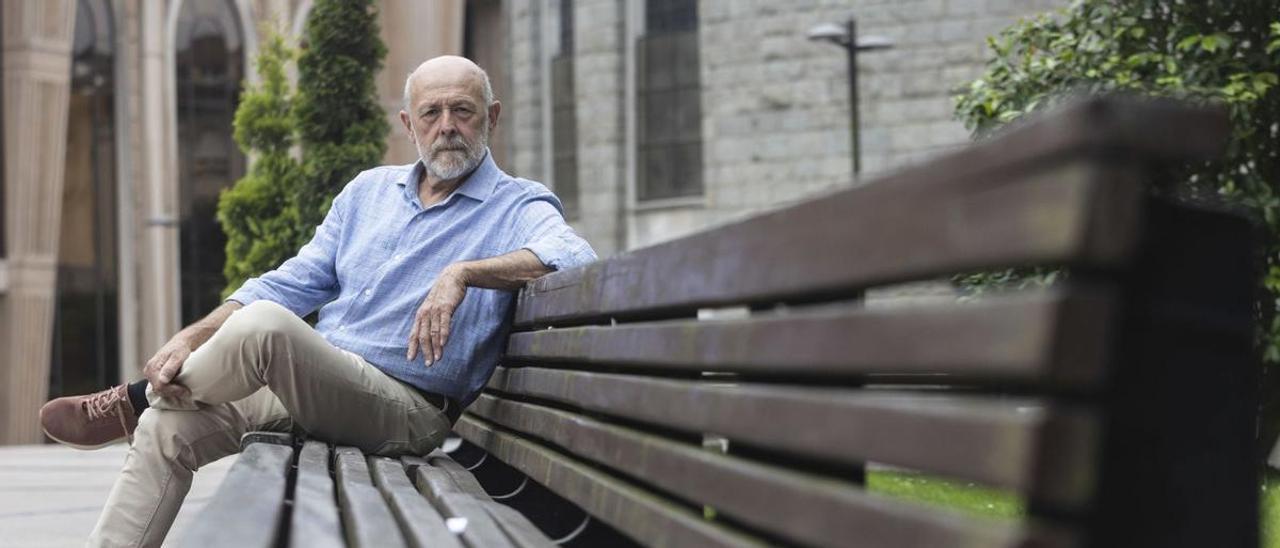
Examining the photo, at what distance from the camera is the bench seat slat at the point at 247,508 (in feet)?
9.05

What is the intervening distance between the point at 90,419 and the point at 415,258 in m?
1.02

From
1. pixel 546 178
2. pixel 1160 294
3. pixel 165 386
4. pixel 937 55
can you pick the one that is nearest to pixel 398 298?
pixel 165 386

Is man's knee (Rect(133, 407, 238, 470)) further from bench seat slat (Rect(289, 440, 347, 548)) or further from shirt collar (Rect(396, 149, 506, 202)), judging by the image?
shirt collar (Rect(396, 149, 506, 202))

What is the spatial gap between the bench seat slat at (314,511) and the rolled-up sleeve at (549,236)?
0.98m

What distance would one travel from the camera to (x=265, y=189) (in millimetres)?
18609

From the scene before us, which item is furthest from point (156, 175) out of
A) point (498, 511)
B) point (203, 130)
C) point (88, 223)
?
point (498, 511)

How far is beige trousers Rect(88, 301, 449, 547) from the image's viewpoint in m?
4.77

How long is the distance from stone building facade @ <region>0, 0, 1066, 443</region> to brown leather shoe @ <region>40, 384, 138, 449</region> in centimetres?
2198

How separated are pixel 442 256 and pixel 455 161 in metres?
0.28

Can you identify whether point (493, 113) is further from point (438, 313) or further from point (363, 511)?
point (363, 511)

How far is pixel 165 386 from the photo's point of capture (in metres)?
4.80

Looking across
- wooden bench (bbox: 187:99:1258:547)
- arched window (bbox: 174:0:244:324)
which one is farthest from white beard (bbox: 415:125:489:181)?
arched window (bbox: 174:0:244:324)

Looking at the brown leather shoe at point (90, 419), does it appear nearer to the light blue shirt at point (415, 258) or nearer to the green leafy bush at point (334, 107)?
the light blue shirt at point (415, 258)

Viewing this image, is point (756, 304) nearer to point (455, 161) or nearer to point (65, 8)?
point (455, 161)
